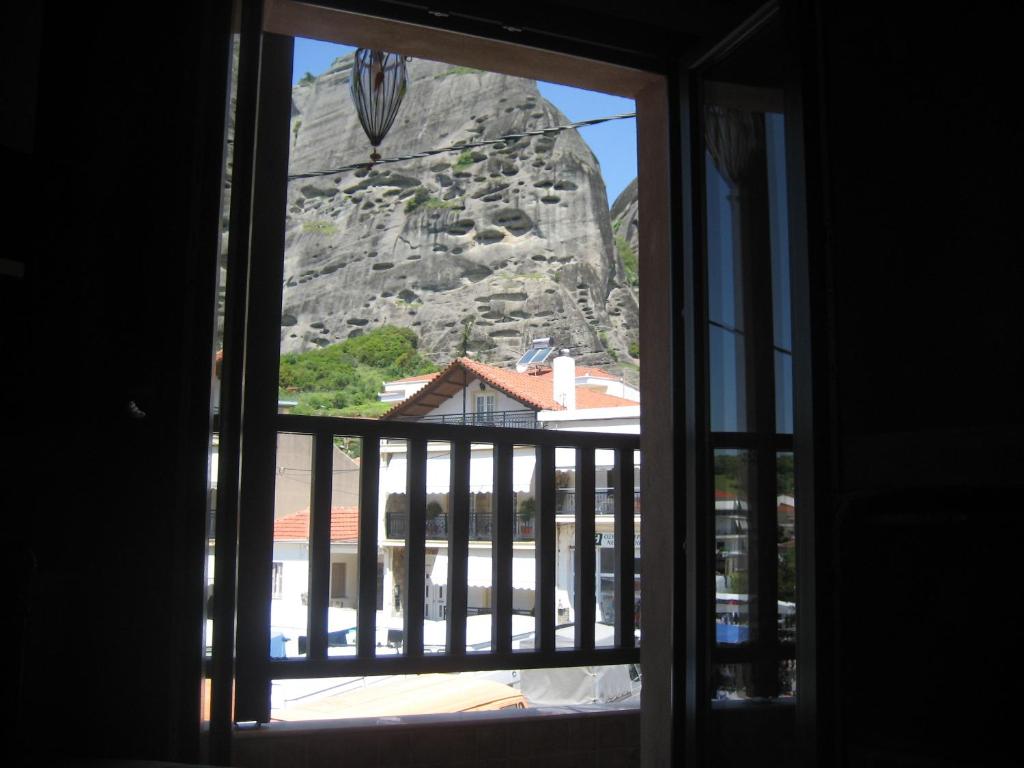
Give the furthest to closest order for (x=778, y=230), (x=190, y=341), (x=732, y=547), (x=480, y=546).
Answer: (x=480, y=546)
(x=732, y=547)
(x=778, y=230)
(x=190, y=341)

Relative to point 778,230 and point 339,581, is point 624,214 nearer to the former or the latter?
point 339,581

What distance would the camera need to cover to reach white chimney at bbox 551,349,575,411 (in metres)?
25.3

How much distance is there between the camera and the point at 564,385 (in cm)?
2609

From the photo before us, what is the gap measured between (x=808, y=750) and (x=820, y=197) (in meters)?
1.06

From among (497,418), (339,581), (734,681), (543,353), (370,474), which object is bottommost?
(339,581)

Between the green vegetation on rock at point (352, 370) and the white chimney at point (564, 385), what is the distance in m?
6.53

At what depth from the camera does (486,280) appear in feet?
113

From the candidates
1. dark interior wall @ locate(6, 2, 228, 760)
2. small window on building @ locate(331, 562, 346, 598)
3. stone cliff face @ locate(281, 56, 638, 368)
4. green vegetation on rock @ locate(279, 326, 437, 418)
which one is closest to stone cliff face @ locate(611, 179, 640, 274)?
stone cliff face @ locate(281, 56, 638, 368)

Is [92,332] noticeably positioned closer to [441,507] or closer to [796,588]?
[796,588]

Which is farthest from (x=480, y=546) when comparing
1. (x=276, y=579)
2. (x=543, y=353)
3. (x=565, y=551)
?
(x=543, y=353)

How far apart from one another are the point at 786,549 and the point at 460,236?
34620 millimetres

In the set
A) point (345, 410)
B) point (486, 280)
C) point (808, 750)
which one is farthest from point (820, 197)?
point (486, 280)

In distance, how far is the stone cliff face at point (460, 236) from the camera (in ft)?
110

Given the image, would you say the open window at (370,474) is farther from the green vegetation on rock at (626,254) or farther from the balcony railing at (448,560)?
the green vegetation on rock at (626,254)
